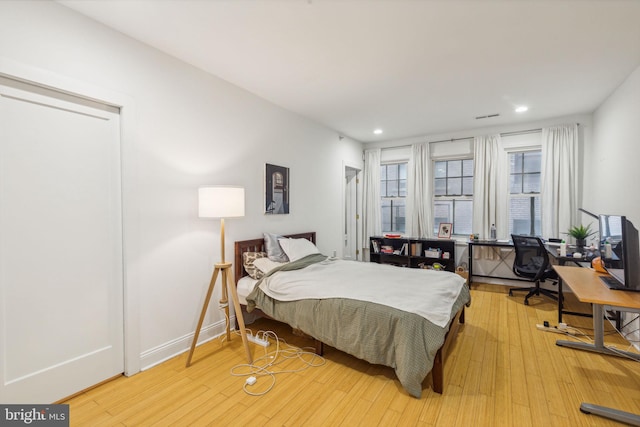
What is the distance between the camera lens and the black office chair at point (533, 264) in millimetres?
3863

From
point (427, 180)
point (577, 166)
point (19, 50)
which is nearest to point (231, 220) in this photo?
point (19, 50)

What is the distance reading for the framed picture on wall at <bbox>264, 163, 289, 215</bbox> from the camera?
3547mm

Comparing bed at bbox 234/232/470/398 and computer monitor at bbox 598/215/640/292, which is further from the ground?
computer monitor at bbox 598/215/640/292

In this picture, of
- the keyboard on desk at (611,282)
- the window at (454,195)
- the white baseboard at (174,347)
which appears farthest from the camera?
the window at (454,195)

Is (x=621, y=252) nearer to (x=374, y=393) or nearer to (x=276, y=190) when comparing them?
(x=374, y=393)

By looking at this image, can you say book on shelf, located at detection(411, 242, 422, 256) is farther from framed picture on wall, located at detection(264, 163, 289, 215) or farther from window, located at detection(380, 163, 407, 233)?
framed picture on wall, located at detection(264, 163, 289, 215)

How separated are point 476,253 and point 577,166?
1940 millimetres

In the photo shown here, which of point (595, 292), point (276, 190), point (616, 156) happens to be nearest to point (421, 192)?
point (616, 156)

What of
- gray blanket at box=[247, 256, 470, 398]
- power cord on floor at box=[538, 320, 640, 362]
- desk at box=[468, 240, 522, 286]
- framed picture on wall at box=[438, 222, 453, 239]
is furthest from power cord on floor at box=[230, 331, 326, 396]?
framed picture on wall at box=[438, 222, 453, 239]

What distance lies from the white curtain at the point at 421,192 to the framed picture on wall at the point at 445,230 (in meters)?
0.16

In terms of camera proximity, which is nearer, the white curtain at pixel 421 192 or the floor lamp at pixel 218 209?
the floor lamp at pixel 218 209

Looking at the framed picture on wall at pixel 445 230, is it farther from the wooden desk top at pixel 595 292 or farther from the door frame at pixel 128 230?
the door frame at pixel 128 230

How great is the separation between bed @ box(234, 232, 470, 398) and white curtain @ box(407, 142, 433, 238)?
7.66ft

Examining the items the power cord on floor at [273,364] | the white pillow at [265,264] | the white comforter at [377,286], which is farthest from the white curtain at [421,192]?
the power cord on floor at [273,364]
